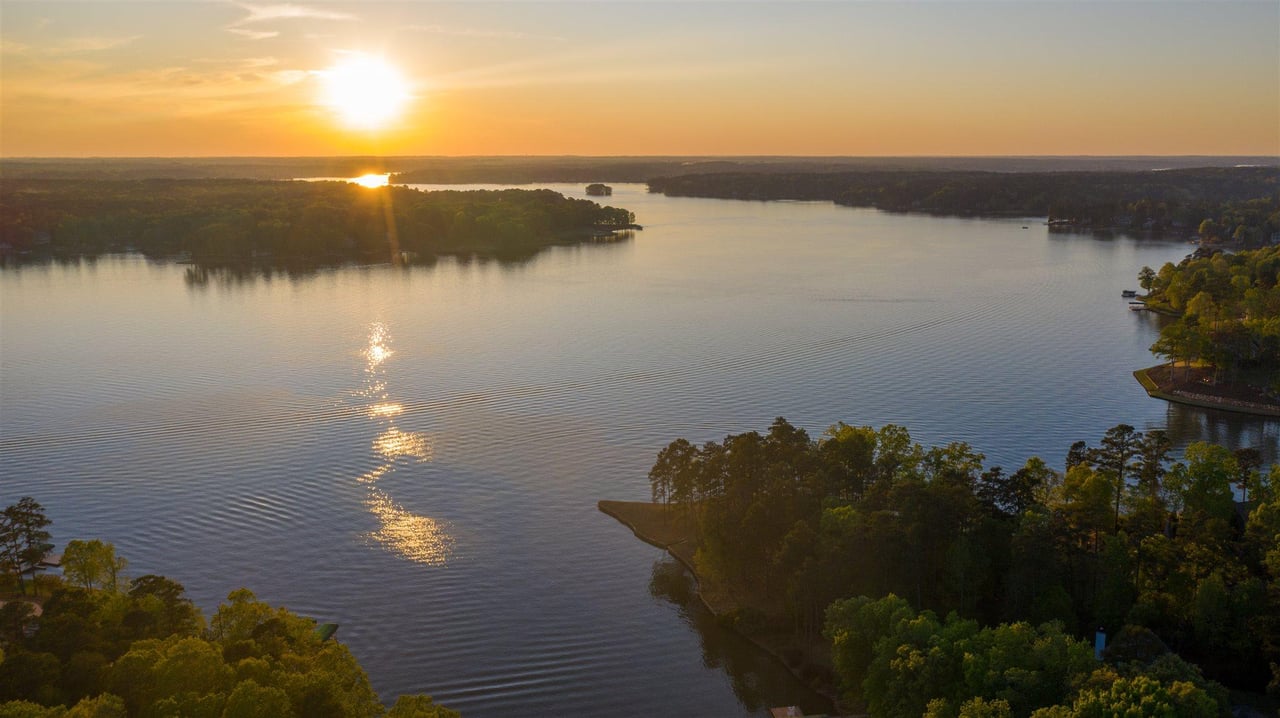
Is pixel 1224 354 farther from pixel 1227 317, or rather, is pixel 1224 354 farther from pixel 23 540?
pixel 23 540

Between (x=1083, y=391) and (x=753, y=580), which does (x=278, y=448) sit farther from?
(x=1083, y=391)

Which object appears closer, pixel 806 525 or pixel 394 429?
pixel 806 525

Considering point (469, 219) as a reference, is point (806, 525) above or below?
below

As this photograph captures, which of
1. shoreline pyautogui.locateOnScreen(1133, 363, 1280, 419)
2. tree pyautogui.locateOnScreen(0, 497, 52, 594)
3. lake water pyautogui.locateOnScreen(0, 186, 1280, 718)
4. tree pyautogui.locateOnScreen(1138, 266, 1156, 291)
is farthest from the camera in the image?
tree pyautogui.locateOnScreen(1138, 266, 1156, 291)

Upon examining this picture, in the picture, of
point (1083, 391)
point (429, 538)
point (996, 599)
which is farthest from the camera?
point (1083, 391)

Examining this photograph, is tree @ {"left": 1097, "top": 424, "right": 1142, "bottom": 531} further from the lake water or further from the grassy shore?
the grassy shore

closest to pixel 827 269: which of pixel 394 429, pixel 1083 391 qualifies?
pixel 1083 391

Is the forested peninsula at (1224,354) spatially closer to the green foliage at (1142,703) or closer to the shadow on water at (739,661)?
the shadow on water at (739,661)

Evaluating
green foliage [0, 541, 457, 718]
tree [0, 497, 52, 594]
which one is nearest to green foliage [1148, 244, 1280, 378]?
green foliage [0, 541, 457, 718]

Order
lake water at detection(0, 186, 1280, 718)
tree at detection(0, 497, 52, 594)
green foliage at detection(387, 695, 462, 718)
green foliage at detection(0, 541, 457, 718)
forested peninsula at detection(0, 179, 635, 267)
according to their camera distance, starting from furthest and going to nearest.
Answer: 1. forested peninsula at detection(0, 179, 635, 267)
2. lake water at detection(0, 186, 1280, 718)
3. tree at detection(0, 497, 52, 594)
4. green foliage at detection(387, 695, 462, 718)
5. green foliage at detection(0, 541, 457, 718)
